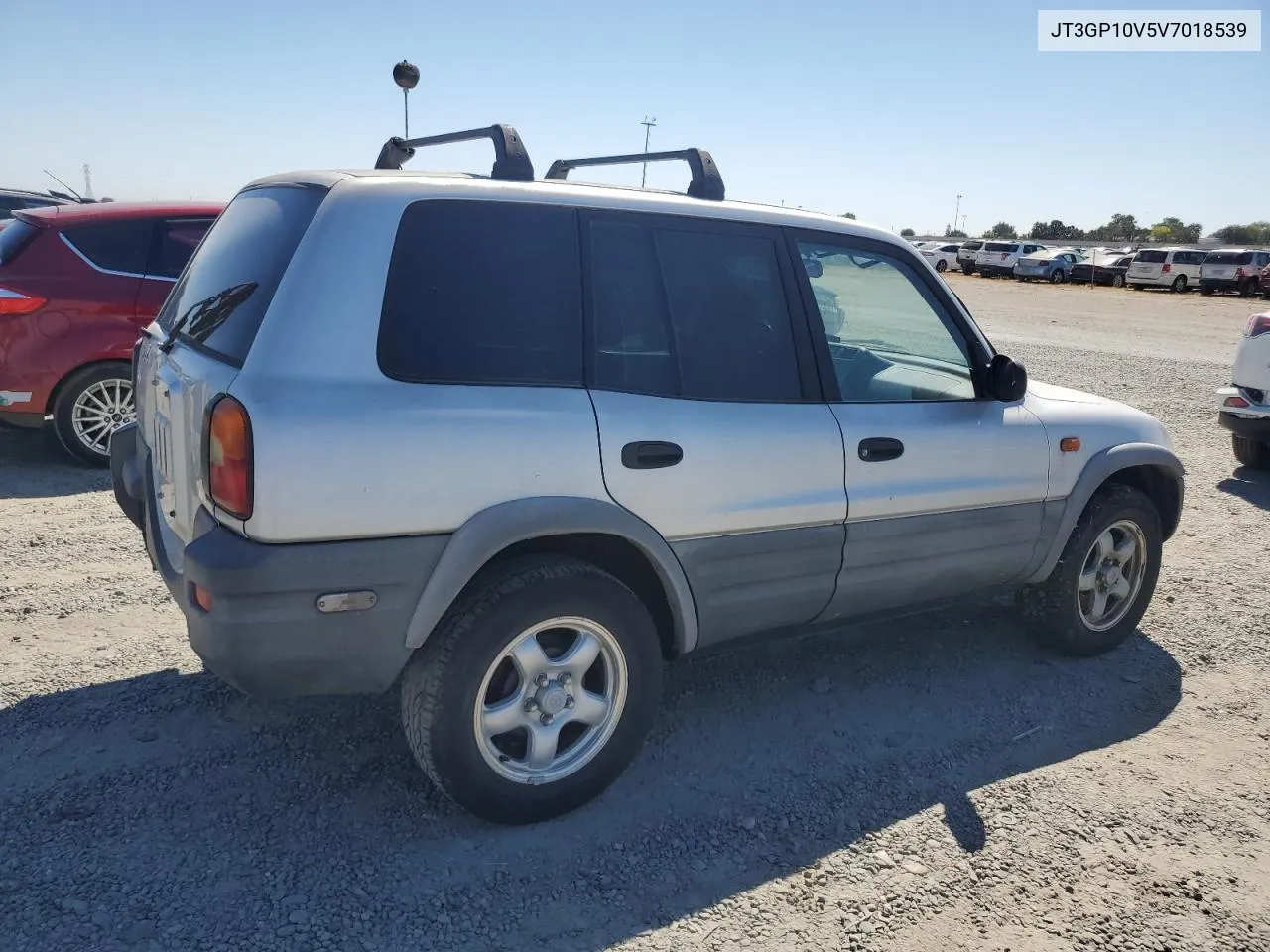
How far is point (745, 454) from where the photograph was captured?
10.4ft

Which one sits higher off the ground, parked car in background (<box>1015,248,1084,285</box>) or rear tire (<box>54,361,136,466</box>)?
parked car in background (<box>1015,248,1084,285</box>)

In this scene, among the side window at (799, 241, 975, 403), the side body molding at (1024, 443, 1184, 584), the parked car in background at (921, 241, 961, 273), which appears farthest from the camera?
the parked car in background at (921, 241, 961, 273)

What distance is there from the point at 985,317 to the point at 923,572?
20772 mm

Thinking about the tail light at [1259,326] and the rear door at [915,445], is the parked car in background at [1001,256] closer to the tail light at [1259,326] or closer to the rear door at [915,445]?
the tail light at [1259,326]

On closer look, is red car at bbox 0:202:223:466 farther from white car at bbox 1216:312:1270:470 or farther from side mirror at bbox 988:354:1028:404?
white car at bbox 1216:312:1270:470

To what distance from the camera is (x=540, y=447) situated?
2.79m

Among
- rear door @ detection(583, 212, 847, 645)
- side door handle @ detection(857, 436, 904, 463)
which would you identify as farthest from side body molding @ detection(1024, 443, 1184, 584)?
rear door @ detection(583, 212, 847, 645)

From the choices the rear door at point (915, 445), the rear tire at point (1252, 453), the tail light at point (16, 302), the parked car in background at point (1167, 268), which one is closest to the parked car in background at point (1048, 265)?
the parked car in background at point (1167, 268)

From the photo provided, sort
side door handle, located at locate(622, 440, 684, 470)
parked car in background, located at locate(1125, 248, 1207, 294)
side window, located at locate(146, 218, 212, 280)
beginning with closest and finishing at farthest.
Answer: side door handle, located at locate(622, 440, 684, 470), side window, located at locate(146, 218, 212, 280), parked car in background, located at locate(1125, 248, 1207, 294)

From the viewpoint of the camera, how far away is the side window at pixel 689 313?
3080 millimetres

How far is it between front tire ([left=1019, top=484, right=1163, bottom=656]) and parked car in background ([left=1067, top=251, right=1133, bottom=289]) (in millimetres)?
40370

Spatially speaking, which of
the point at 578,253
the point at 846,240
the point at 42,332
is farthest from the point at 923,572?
the point at 42,332

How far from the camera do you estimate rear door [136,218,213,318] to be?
6613 mm

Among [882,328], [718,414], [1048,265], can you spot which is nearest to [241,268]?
[718,414]
